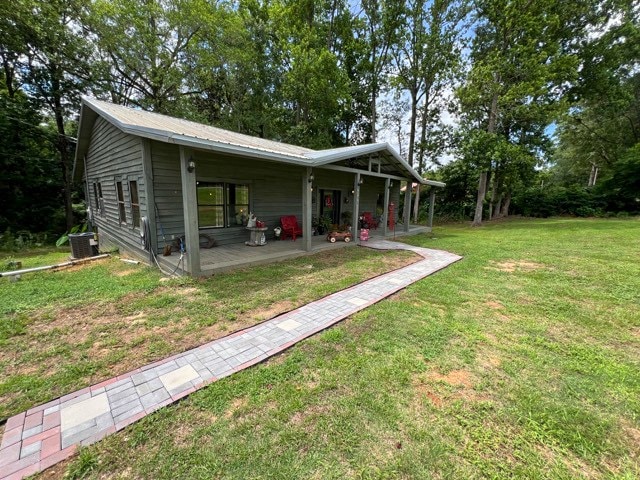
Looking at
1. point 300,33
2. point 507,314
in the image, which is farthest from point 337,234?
point 300,33

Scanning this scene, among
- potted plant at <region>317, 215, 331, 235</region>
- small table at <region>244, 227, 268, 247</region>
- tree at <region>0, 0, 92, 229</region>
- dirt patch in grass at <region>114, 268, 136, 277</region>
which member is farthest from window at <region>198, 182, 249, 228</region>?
tree at <region>0, 0, 92, 229</region>

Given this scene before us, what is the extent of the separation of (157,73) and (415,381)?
62.9ft

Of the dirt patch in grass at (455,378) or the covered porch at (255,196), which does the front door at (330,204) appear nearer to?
the covered porch at (255,196)

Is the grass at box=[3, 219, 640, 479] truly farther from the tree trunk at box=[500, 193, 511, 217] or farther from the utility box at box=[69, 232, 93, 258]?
the tree trunk at box=[500, 193, 511, 217]

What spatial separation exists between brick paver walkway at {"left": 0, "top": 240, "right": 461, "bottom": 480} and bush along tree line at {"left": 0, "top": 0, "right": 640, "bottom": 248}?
14.2 metres

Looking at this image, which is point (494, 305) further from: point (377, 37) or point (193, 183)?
point (377, 37)

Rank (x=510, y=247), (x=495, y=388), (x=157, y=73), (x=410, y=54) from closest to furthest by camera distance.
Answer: (x=495, y=388), (x=510, y=247), (x=157, y=73), (x=410, y=54)

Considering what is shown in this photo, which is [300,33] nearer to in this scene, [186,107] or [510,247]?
[186,107]

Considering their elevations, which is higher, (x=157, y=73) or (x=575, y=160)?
(x=157, y=73)

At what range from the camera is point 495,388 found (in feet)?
7.82

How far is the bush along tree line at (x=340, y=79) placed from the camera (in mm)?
13164

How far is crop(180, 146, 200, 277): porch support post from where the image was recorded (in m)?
4.70

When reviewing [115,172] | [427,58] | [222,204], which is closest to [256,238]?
[222,204]

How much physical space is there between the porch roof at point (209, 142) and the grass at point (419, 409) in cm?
381
